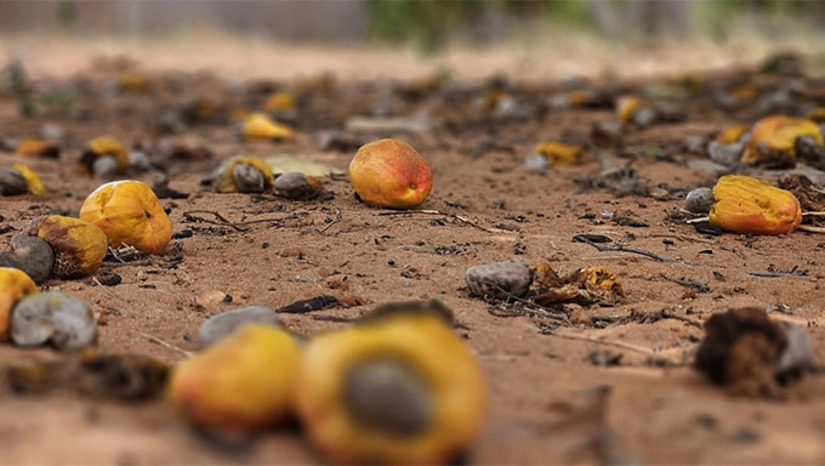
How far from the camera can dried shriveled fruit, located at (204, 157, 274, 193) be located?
429cm

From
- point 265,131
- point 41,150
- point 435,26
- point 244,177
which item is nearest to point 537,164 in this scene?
point 244,177

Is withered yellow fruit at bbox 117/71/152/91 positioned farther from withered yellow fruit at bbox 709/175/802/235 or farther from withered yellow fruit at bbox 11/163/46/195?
withered yellow fruit at bbox 709/175/802/235

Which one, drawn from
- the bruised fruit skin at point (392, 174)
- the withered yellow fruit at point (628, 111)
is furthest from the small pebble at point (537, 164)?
the withered yellow fruit at point (628, 111)

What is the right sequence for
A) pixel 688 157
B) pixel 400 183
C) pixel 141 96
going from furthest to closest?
pixel 141 96 → pixel 688 157 → pixel 400 183

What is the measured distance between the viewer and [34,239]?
2.92 meters

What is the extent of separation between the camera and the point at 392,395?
1504 mm

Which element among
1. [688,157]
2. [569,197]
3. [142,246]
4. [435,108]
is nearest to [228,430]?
[142,246]

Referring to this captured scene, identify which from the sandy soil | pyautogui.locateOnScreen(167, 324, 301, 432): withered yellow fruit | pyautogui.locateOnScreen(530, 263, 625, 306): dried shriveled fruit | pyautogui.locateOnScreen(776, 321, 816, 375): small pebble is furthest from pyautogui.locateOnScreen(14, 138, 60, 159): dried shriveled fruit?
pyautogui.locateOnScreen(776, 321, 816, 375): small pebble

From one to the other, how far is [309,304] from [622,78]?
8820 mm

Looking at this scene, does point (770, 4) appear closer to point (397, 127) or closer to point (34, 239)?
point (397, 127)

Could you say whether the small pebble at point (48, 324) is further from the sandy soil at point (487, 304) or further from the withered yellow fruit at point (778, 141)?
the withered yellow fruit at point (778, 141)

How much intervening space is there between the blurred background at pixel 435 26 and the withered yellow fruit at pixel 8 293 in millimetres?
10791

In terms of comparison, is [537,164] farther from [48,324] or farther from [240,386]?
[240,386]

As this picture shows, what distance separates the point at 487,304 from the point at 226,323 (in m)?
0.87
